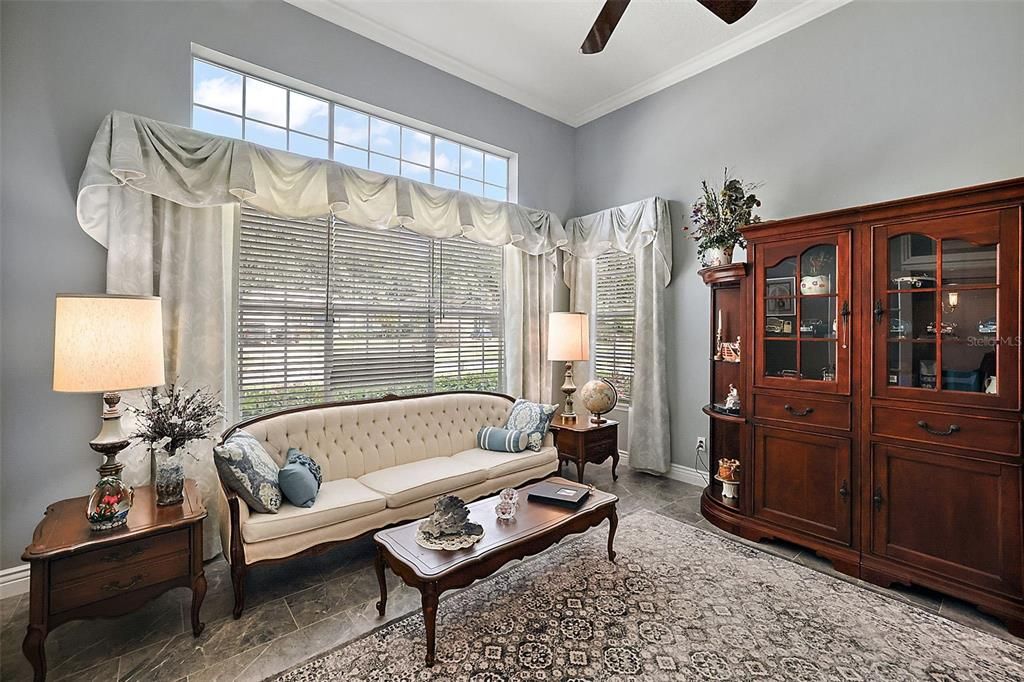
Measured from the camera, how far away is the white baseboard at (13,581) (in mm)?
2428

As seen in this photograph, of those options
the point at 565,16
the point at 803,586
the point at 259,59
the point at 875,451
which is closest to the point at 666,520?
the point at 803,586

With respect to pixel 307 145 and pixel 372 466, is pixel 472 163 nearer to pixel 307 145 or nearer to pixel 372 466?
pixel 307 145

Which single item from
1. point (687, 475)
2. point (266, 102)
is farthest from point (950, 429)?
point (266, 102)

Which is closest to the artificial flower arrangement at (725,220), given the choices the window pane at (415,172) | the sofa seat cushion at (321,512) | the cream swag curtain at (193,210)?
the window pane at (415,172)

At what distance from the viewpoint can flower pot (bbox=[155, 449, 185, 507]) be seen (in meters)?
2.26

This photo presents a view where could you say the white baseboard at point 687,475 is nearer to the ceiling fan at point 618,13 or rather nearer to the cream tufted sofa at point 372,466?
the cream tufted sofa at point 372,466

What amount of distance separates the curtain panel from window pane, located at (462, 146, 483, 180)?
1.30m

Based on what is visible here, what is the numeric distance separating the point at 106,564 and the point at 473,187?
3.77m

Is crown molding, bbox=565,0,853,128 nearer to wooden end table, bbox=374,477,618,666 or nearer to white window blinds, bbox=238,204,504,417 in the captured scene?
white window blinds, bbox=238,204,504,417

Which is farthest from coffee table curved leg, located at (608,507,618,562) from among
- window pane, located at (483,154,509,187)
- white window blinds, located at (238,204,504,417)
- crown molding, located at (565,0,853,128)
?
crown molding, located at (565,0,853,128)

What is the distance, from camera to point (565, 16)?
11.5 ft

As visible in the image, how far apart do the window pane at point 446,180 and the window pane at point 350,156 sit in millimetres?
664

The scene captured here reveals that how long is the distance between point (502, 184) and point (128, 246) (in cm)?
318

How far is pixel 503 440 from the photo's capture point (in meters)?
3.76
